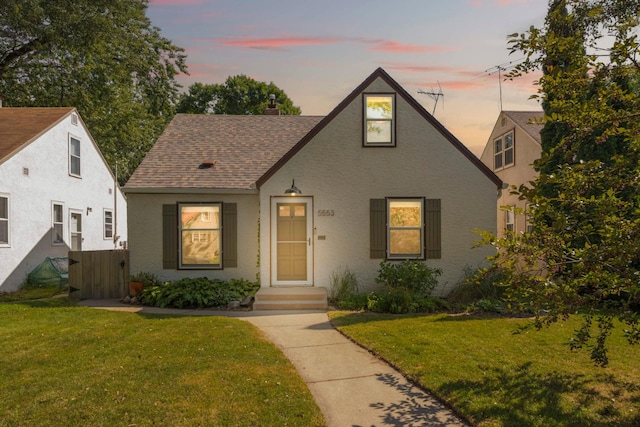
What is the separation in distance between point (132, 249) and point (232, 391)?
25.9 ft

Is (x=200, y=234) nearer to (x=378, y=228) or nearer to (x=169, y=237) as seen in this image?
(x=169, y=237)

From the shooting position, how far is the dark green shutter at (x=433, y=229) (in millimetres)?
10617

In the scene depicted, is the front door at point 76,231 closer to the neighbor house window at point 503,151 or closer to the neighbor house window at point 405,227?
the neighbor house window at point 405,227

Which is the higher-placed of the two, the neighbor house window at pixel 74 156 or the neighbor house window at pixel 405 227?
the neighbor house window at pixel 74 156

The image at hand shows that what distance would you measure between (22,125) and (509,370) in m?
16.6

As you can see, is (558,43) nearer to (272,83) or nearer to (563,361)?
(563,361)

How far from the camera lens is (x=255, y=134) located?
13.9 m

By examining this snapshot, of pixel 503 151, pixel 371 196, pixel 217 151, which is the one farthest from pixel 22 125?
pixel 503 151

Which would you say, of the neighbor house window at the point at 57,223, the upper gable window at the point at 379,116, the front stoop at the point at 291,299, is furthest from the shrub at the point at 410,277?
the neighbor house window at the point at 57,223

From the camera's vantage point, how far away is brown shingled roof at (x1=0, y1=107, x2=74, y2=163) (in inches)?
507

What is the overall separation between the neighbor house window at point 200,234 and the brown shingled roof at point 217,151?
0.71 meters

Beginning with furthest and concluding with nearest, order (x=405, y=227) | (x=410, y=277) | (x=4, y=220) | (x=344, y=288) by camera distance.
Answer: (x=4, y=220) → (x=405, y=227) → (x=344, y=288) → (x=410, y=277)

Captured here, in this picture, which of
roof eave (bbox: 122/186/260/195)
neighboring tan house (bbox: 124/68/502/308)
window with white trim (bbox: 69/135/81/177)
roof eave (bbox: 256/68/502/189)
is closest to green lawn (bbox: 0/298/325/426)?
neighboring tan house (bbox: 124/68/502/308)

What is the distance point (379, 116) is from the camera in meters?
10.7
